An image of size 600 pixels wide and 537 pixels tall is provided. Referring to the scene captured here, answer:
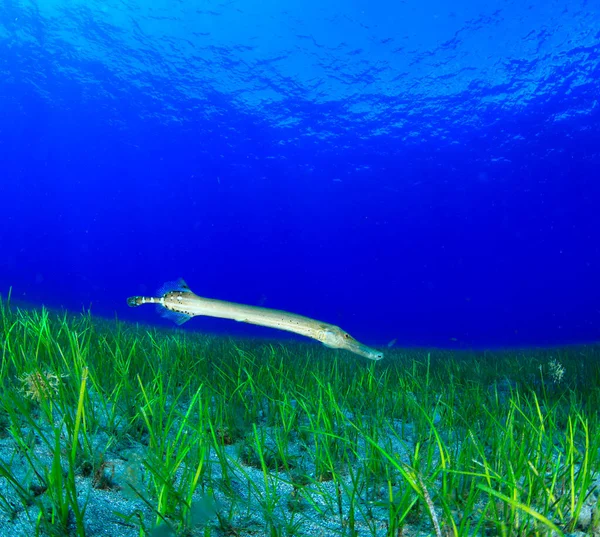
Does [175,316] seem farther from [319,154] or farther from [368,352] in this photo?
[319,154]

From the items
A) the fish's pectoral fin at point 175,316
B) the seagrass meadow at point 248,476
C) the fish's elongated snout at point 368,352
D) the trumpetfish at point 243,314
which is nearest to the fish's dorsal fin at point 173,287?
the trumpetfish at point 243,314

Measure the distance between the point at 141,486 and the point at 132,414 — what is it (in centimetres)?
74

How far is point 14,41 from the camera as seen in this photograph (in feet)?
140

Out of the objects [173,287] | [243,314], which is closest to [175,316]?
[173,287]

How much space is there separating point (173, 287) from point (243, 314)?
889 millimetres

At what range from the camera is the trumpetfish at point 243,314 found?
418cm

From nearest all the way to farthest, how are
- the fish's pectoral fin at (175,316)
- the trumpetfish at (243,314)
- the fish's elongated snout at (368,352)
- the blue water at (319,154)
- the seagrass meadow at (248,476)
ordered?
1. the seagrass meadow at (248,476)
2. the fish's elongated snout at (368,352)
3. the trumpetfish at (243,314)
4. the fish's pectoral fin at (175,316)
5. the blue water at (319,154)

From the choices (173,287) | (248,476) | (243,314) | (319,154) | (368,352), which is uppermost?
(319,154)

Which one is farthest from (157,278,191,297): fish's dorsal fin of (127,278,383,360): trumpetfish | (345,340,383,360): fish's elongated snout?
(345,340,383,360): fish's elongated snout

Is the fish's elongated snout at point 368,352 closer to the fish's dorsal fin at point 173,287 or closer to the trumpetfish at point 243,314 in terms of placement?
the trumpetfish at point 243,314

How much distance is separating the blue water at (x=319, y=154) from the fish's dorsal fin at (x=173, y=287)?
0.25m

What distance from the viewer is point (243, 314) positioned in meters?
4.23

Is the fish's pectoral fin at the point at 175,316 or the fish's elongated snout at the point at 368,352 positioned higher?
the fish's pectoral fin at the point at 175,316

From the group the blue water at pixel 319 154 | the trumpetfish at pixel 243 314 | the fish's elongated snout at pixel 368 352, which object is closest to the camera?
the fish's elongated snout at pixel 368 352
